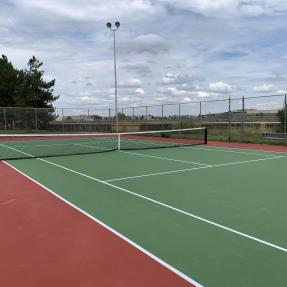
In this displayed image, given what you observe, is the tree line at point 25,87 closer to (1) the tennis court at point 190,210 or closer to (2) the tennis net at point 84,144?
(2) the tennis net at point 84,144

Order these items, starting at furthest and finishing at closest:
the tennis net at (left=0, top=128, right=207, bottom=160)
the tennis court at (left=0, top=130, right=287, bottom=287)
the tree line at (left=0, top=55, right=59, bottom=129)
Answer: the tree line at (left=0, top=55, right=59, bottom=129)
the tennis net at (left=0, top=128, right=207, bottom=160)
the tennis court at (left=0, top=130, right=287, bottom=287)

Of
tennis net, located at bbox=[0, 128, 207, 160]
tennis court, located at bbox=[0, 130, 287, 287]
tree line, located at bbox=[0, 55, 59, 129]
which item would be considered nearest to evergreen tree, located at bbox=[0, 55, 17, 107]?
tree line, located at bbox=[0, 55, 59, 129]

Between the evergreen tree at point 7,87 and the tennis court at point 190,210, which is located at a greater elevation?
the evergreen tree at point 7,87

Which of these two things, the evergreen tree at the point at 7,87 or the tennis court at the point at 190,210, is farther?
the evergreen tree at the point at 7,87

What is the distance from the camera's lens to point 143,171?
10633 mm

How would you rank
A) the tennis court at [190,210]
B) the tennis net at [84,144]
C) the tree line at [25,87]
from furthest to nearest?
the tree line at [25,87]
the tennis net at [84,144]
the tennis court at [190,210]

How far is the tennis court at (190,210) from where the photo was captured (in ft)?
13.2

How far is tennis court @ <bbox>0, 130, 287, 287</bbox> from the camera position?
4.04 meters

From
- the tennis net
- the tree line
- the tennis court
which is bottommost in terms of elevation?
the tennis court

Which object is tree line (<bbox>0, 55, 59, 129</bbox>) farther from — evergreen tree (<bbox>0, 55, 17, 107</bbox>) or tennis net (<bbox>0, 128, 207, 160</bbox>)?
tennis net (<bbox>0, 128, 207, 160</bbox>)

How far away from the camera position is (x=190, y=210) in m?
6.30

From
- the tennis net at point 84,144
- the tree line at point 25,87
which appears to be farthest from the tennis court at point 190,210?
the tree line at point 25,87

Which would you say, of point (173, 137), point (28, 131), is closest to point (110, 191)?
point (173, 137)

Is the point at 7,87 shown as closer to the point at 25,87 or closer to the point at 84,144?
the point at 25,87
